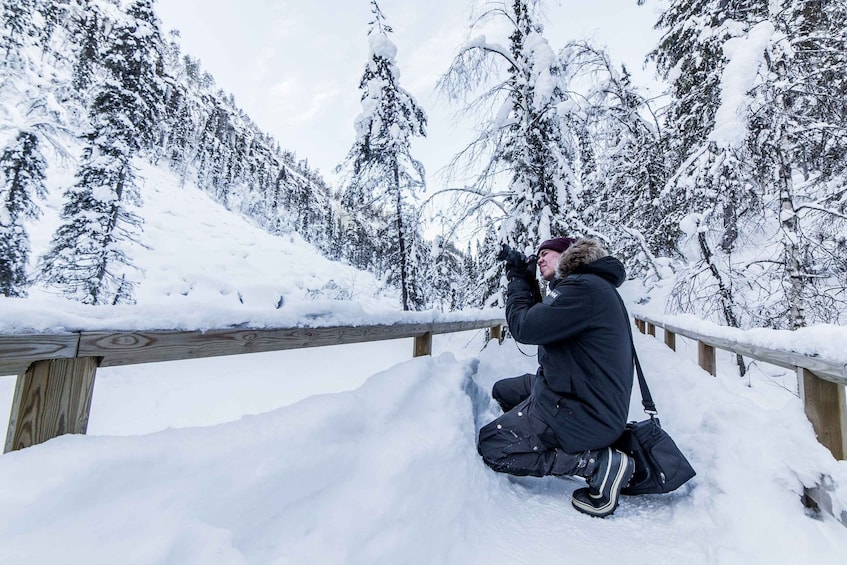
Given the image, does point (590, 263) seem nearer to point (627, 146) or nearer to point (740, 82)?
point (740, 82)

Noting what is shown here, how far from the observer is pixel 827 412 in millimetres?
1952

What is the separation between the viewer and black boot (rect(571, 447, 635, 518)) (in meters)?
2.29

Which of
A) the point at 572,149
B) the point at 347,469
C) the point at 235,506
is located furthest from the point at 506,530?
the point at 572,149

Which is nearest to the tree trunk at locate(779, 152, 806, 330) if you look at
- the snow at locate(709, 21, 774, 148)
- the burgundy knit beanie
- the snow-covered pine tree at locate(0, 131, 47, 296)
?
the snow at locate(709, 21, 774, 148)

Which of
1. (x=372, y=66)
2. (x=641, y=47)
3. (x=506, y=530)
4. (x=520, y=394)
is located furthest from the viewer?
(x=372, y=66)

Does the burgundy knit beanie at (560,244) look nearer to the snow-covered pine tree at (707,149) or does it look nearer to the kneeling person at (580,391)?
the kneeling person at (580,391)

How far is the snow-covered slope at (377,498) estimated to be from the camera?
1252 millimetres

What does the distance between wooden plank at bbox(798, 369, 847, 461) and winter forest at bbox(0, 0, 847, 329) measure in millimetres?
4885

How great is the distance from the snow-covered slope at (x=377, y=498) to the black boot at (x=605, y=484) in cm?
7

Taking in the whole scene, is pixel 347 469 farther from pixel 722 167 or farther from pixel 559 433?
pixel 722 167

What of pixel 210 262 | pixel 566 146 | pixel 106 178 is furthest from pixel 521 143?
pixel 210 262

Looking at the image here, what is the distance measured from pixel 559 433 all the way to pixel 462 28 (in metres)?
9.03

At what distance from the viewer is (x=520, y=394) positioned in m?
3.59

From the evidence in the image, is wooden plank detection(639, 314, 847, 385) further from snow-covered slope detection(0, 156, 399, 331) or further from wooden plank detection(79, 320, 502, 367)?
snow-covered slope detection(0, 156, 399, 331)
